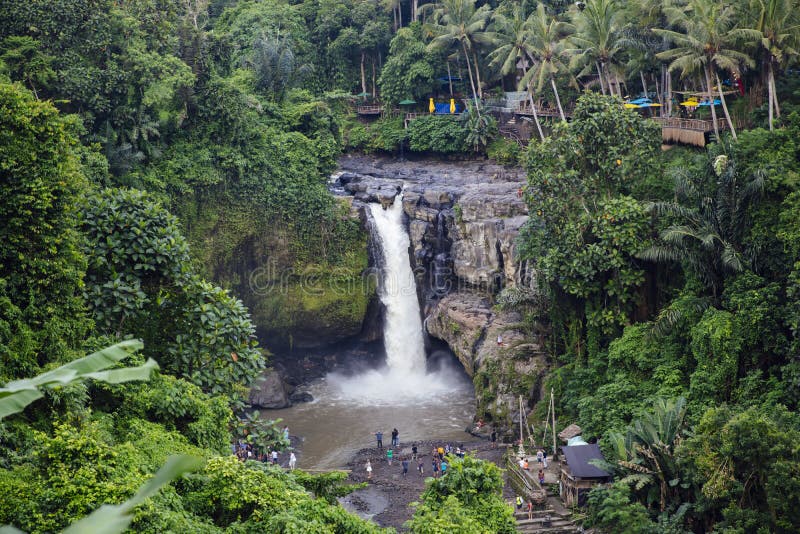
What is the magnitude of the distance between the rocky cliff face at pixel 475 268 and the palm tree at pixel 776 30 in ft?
30.0

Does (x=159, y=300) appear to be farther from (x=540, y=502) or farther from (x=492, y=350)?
(x=492, y=350)

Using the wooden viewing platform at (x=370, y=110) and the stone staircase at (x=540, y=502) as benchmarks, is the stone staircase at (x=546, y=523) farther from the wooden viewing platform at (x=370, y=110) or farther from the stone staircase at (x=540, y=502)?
the wooden viewing platform at (x=370, y=110)

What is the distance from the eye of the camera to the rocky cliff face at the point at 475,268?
85.0ft

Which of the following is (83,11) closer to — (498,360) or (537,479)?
(498,360)

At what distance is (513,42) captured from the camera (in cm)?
3428

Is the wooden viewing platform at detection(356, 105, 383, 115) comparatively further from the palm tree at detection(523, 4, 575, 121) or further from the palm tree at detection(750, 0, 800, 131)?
the palm tree at detection(750, 0, 800, 131)

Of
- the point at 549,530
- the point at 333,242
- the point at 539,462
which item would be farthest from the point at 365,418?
the point at 549,530

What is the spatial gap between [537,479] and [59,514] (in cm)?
1370

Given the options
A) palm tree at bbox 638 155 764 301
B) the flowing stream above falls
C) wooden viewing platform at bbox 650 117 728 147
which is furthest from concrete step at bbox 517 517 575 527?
wooden viewing platform at bbox 650 117 728 147

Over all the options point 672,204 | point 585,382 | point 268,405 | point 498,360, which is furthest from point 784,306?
point 268,405

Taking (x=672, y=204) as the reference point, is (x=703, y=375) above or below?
below

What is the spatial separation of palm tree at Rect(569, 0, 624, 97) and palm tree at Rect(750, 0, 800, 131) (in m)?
5.46

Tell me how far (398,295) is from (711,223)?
1348 cm

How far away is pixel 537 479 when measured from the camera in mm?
20922
